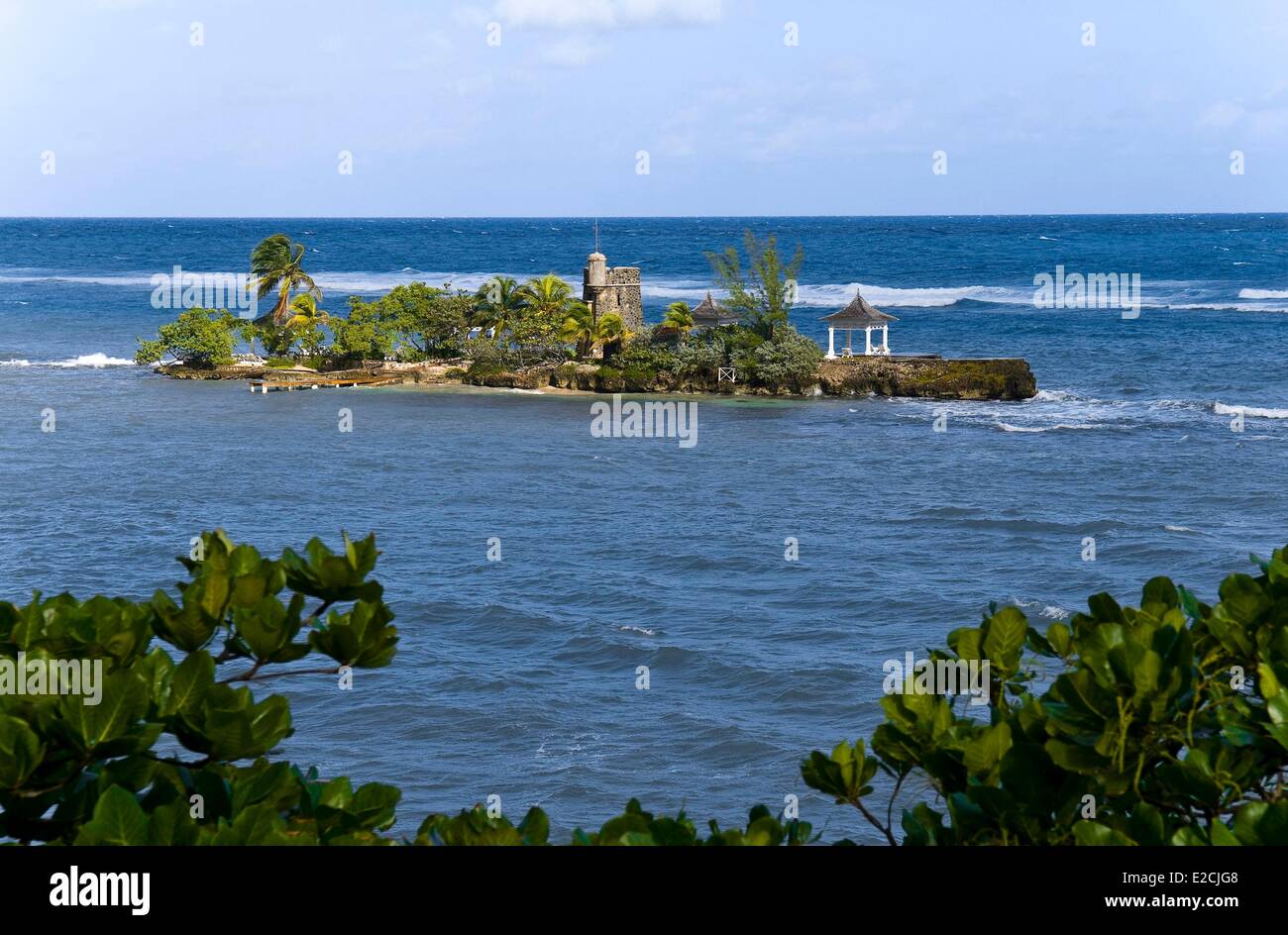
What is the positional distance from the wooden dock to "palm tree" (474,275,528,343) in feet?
13.6

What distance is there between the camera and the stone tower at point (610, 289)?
2148 inches

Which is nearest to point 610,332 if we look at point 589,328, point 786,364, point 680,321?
point 589,328

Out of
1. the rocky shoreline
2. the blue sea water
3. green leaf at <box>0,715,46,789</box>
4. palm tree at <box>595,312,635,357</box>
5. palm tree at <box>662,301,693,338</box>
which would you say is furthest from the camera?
palm tree at <box>595,312,635,357</box>

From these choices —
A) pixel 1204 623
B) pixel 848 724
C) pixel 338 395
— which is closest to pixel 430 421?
pixel 338 395

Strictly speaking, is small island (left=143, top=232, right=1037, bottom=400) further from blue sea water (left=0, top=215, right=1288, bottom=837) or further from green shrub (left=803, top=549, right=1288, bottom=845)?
green shrub (left=803, top=549, right=1288, bottom=845)

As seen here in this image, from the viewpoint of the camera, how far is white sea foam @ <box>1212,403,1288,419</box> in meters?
46.0

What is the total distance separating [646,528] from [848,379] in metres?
23.5

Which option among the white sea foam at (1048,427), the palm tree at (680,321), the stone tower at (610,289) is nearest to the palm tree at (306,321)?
the stone tower at (610,289)

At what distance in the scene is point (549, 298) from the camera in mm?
53969

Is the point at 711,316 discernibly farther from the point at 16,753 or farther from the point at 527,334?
the point at 16,753

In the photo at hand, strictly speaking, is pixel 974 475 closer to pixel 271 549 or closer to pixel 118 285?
pixel 271 549

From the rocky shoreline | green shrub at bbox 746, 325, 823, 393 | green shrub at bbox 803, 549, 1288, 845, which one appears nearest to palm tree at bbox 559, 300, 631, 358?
the rocky shoreline

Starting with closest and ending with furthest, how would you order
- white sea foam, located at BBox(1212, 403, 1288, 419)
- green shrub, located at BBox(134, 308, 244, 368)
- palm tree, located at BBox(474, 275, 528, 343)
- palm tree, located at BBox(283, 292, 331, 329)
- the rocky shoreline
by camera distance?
white sea foam, located at BBox(1212, 403, 1288, 419) < the rocky shoreline < palm tree, located at BBox(474, 275, 528, 343) < palm tree, located at BBox(283, 292, 331, 329) < green shrub, located at BBox(134, 308, 244, 368)

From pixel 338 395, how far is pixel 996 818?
50.1 meters
